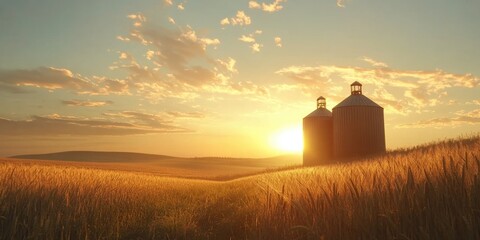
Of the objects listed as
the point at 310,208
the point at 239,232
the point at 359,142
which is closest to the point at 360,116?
the point at 359,142

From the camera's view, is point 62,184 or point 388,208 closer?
point 388,208

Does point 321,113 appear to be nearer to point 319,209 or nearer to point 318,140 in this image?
point 318,140

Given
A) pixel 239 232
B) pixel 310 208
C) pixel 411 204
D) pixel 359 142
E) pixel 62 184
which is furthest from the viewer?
pixel 359 142

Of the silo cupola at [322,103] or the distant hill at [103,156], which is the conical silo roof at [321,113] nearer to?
the silo cupola at [322,103]

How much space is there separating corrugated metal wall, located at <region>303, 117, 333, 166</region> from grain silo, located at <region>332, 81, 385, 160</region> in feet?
8.75

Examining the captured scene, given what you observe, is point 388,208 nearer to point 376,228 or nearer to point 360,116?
point 376,228

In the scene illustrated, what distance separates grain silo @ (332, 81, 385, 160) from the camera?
27531 millimetres

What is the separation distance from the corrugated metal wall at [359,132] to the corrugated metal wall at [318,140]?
2871mm

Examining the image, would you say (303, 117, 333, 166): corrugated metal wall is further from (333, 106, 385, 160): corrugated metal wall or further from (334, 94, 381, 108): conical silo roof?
(334, 94, 381, 108): conical silo roof

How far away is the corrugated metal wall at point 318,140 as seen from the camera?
31.5 m

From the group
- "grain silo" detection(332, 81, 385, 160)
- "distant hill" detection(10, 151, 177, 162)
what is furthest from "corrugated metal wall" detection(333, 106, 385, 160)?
"distant hill" detection(10, 151, 177, 162)

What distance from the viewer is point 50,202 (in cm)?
617

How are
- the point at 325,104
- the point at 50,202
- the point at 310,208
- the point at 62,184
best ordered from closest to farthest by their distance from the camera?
the point at 310,208 < the point at 50,202 < the point at 62,184 < the point at 325,104

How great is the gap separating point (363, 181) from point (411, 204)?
117 cm
